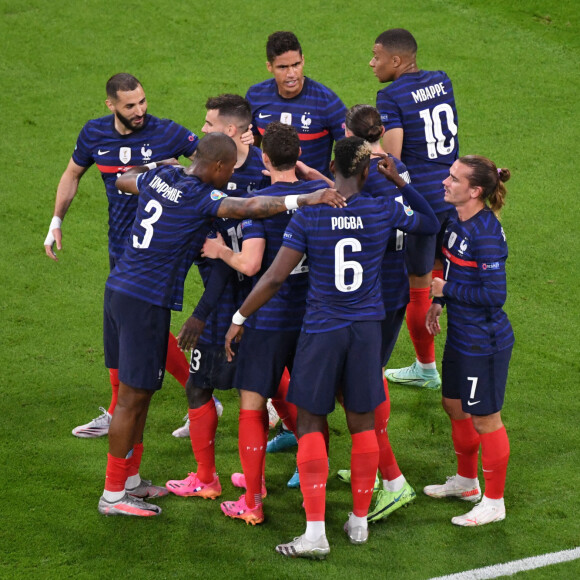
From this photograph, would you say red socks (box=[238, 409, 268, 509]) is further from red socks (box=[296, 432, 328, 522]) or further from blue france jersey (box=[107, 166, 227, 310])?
blue france jersey (box=[107, 166, 227, 310])

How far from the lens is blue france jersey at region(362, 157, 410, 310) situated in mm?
5324

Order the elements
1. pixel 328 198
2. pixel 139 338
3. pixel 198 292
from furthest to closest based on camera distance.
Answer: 1. pixel 198 292
2. pixel 139 338
3. pixel 328 198

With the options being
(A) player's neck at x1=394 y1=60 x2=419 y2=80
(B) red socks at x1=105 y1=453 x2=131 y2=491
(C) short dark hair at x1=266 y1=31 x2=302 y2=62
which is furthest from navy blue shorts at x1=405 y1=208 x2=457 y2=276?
(B) red socks at x1=105 y1=453 x2=131 y2=491

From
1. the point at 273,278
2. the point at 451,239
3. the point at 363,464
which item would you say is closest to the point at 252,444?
the point at 363,464

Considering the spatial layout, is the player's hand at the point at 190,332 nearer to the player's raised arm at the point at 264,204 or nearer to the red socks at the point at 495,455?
the player's raised arm at the point at 264,204

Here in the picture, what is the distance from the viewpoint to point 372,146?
5.35 metres

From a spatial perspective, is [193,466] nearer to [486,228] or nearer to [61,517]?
[61,517]

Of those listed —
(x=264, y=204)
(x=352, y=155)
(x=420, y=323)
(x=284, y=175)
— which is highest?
(x=352, y=155)

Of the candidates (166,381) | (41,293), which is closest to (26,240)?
(41,293)

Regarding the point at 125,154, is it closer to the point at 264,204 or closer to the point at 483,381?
the point at 264,204

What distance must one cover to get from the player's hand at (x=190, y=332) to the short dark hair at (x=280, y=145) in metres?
0.94

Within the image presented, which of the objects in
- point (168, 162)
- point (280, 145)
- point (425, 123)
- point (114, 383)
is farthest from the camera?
point (425, 123)

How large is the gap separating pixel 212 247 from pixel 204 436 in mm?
1146

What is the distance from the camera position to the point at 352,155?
15.8ft
